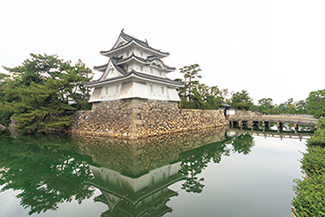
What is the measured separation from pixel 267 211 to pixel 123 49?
679 inches

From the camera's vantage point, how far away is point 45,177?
211 inches

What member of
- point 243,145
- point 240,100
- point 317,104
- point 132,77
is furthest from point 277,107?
point 132,77

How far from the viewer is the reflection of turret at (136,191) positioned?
3.45m

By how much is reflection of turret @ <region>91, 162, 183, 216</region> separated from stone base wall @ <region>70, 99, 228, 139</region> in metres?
6.76

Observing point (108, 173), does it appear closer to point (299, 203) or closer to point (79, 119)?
point (299, 203)

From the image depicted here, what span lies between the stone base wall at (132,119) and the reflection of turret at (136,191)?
266 inches

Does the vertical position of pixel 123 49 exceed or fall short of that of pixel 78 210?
it exceeds it

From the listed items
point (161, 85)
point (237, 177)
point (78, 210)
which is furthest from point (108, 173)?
point (161, 85)

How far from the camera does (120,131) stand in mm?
13000

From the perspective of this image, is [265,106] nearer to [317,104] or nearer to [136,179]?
[317,104]

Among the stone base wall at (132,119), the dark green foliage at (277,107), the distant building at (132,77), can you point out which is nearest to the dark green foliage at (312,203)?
the stone base wall at (132,119)

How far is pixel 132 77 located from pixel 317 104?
2891 cm

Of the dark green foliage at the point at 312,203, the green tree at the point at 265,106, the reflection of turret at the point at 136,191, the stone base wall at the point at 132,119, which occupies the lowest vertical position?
the reflection of turret at the point at 136,191

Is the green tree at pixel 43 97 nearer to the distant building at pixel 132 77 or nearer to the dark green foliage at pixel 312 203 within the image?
the distant building at pixel 132 77
